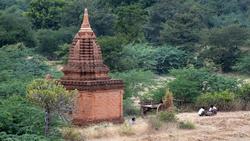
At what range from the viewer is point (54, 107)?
83.8ft

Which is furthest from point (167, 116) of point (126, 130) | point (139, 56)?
point (139, 56)

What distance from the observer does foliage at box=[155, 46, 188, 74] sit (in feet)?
172

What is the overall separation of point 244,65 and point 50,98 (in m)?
24.1

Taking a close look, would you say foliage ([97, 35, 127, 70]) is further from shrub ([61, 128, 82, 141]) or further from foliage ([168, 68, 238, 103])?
shrub ([61, 128, 82, 141])

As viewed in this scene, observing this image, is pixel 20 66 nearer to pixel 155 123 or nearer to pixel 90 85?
pixel 90 85

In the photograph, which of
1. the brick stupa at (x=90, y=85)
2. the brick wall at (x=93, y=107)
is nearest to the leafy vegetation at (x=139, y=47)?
the brick stupa at (x=90, y=85)

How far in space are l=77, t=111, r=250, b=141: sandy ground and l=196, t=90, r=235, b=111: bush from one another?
1.36 metres

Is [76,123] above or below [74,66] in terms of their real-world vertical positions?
below

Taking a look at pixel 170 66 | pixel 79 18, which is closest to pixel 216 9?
pixel 79 18

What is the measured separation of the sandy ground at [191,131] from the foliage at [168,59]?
1976 cm

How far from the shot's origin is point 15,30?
51719 mm

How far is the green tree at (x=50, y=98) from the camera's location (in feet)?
82.8

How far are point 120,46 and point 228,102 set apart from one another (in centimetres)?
1427

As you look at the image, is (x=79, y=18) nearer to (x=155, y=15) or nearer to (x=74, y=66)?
(x=155, y=15)
